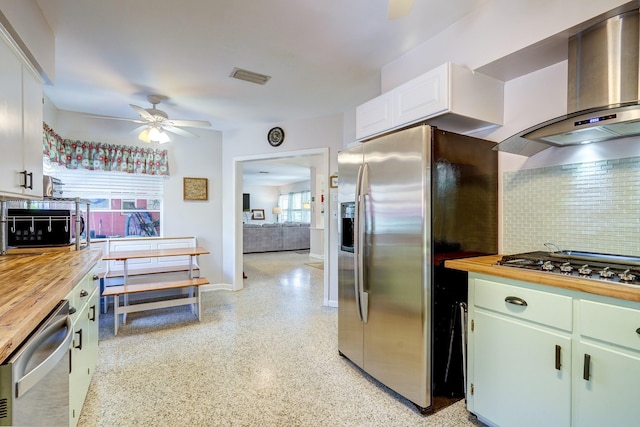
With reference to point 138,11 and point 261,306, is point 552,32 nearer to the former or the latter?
point 138,11

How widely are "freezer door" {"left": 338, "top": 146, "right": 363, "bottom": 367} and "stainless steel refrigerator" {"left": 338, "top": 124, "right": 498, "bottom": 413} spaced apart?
48 millimetres

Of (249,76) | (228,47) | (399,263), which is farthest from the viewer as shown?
(249,76)

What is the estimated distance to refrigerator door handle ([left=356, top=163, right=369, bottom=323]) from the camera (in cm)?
216

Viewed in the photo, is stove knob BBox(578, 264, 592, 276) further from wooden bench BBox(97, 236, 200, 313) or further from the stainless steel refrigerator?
wooden bench BBox(97, 236, 200, 313)

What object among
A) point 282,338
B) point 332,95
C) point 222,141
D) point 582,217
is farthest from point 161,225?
point 582,217

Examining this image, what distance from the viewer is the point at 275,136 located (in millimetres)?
4340

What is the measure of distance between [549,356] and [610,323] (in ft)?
0.98

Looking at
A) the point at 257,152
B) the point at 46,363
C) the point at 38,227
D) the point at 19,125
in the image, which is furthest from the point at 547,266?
the point at 257,152

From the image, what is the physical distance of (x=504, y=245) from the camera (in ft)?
6.90

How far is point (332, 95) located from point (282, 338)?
250cm

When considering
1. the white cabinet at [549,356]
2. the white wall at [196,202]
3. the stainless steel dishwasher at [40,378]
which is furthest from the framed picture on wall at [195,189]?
the white cabinet at [549,356]

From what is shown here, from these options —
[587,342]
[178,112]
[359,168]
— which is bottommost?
[587,342]

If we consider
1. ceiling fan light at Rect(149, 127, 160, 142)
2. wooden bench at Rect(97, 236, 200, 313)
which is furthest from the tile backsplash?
wooden bench at Rect(97, 236, 200, 313)

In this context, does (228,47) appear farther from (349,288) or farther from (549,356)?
(549,356)
